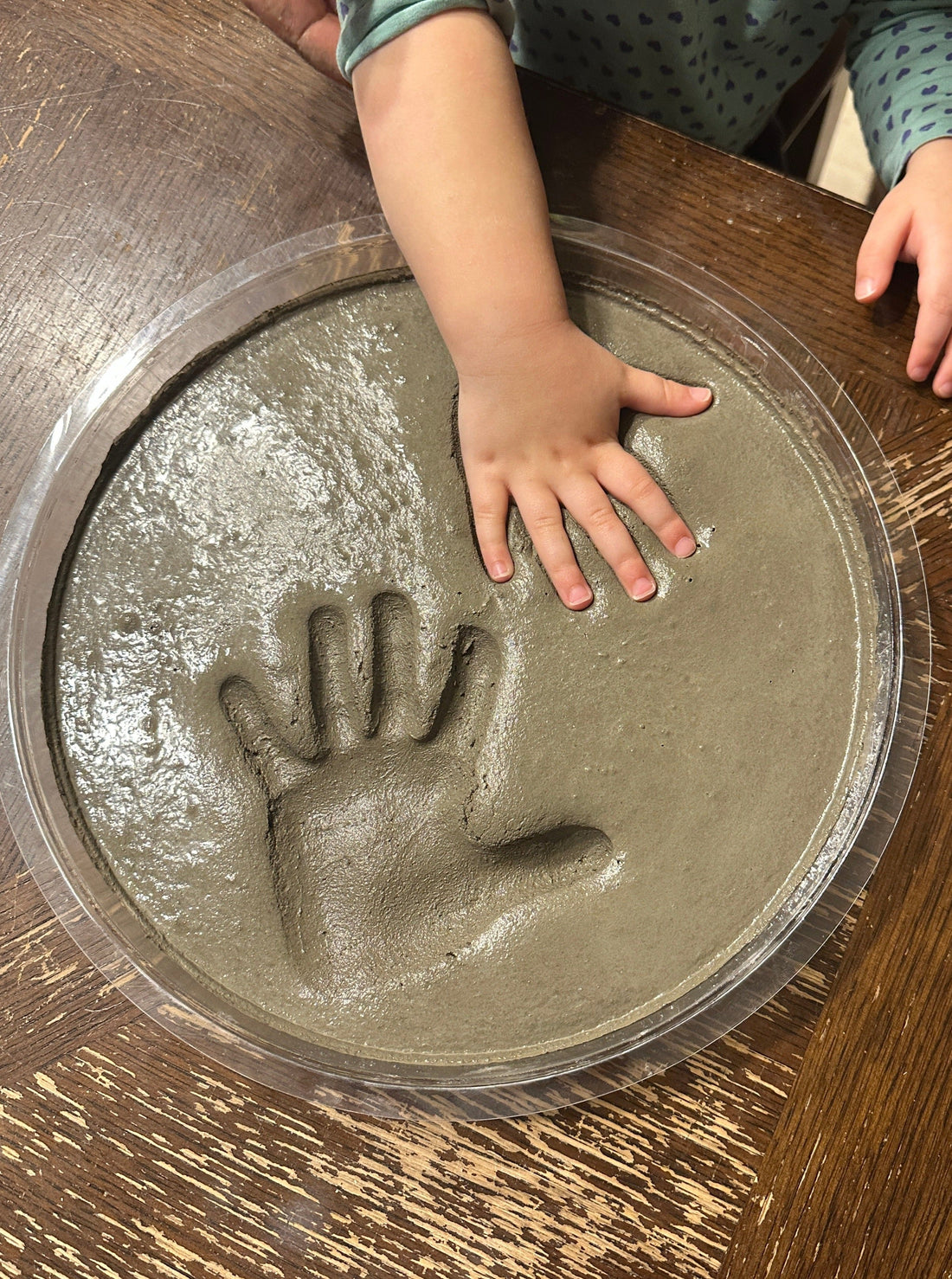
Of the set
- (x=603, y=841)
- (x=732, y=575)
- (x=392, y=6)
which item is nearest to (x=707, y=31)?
(x=392, y=6)

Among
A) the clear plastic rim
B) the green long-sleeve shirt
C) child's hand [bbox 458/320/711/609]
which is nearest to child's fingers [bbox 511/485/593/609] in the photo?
child's hand [bbox 458/320/711/609]

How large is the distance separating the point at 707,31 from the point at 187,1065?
0.70 metres

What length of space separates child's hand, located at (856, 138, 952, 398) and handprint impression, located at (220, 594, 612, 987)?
0.96ft

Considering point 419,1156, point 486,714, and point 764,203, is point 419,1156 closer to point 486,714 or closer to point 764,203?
point 486,714

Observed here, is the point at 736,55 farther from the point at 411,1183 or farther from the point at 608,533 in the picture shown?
the point at 411,1183

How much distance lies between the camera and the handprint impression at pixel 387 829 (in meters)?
0.43

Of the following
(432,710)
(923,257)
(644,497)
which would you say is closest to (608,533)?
(644,497)

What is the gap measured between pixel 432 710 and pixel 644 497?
16cm

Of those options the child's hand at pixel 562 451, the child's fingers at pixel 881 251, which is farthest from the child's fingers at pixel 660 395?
the child's fingers at pixel 881 251

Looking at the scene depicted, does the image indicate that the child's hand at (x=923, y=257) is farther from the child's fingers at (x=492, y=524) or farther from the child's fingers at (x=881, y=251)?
Result: the child's fingers at (x=492, y=524)

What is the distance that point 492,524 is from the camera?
0.45 m

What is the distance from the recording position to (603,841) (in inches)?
16.7

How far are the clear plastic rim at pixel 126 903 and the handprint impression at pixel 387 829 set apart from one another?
0.06 meters

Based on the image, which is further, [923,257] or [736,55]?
[736,55]
